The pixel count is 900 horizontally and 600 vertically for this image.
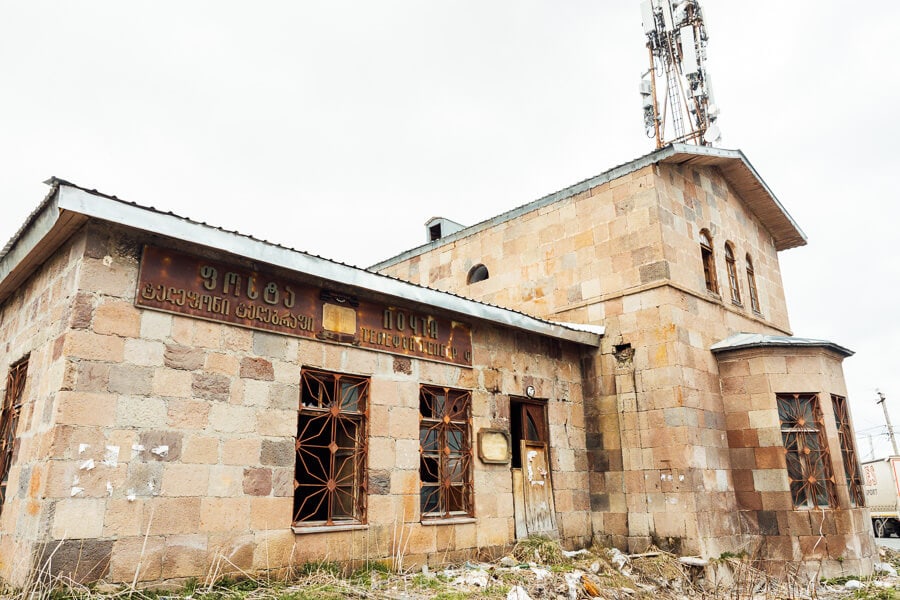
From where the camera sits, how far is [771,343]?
10.4 metres

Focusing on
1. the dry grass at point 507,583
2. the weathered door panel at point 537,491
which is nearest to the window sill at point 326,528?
the dry grass at point 507,583

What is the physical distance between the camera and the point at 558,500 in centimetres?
1003

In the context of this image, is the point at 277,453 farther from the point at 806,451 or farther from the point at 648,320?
the point at 806,451

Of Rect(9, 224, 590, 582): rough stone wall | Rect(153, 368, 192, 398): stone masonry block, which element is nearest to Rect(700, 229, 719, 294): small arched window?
Rect(9, 224, 590, 582): rough stone wall

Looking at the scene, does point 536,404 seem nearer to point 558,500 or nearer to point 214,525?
point 558,500

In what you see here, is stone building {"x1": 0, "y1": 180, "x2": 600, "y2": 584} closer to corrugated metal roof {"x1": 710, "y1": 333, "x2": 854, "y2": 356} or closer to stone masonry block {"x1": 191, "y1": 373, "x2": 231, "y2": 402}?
stone masonry block {"x1": 191, "y1": 373, "x2": 231, "y2": 402}

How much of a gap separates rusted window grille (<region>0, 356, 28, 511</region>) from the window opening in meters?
6.18

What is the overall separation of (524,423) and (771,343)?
13.7 ft

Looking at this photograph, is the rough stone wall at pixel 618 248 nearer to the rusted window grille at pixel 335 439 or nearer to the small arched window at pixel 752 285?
the small arched window at pixel 752 285

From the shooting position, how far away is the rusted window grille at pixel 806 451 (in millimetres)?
10078

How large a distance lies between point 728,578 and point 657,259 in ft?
15.9

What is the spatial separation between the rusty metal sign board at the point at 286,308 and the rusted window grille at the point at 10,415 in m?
1.99

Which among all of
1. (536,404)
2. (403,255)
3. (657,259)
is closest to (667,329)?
(657,259)

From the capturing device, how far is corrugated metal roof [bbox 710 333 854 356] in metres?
10.4
